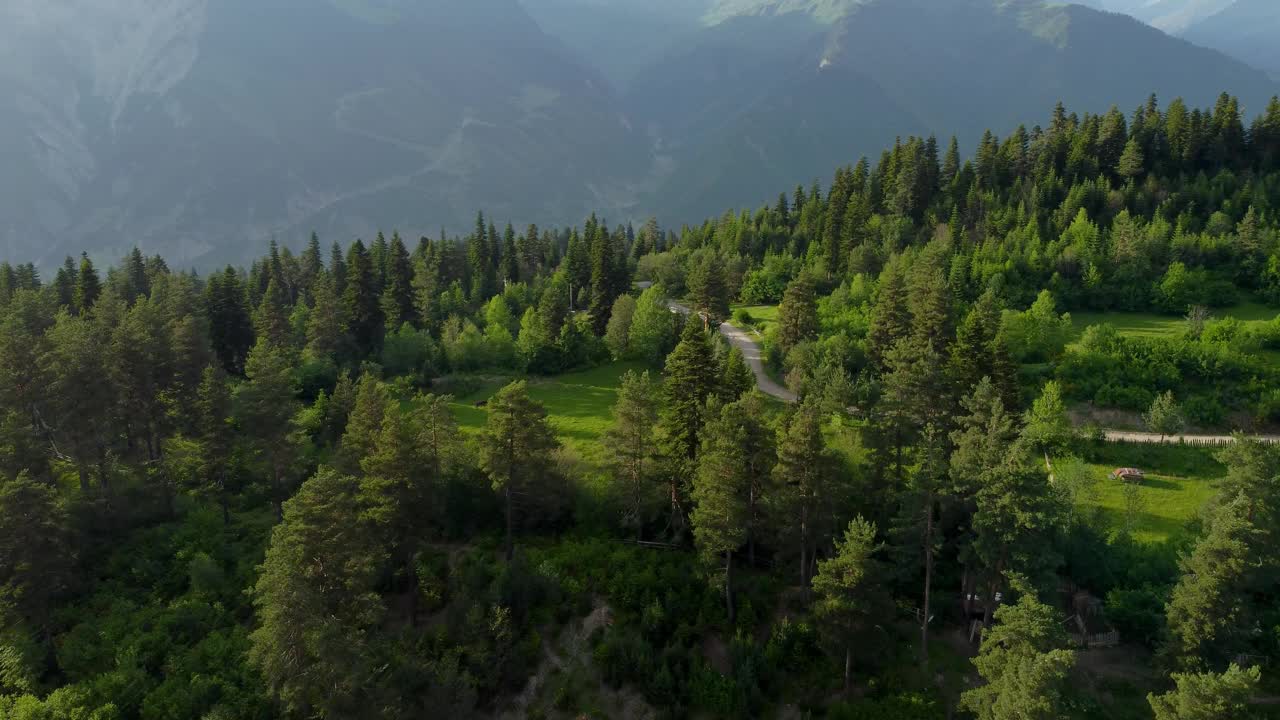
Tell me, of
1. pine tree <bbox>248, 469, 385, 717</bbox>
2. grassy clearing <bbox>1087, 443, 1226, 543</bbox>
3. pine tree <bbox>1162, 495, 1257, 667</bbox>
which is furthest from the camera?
grassy clearing <bbox>1087, 443, 1226, 543</bbox>

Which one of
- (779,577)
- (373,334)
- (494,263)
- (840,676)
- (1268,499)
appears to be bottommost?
(840,676)

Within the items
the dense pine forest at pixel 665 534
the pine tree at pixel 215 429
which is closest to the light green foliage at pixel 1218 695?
the dense pine forest at pixel 665 534

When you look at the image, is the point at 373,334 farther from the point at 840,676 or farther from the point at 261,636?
the point at 840,676

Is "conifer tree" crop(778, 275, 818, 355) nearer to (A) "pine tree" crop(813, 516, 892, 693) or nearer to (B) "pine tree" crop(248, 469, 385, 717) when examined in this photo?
(A) "pine tree" crop(813, 516, 892, 693)

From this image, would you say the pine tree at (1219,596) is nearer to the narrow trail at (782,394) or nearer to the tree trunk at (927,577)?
the narrow trail at (782,394)

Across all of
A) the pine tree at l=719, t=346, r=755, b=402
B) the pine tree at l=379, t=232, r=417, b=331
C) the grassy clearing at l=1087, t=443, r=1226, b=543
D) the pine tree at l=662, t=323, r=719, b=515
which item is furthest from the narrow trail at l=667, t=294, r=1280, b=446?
the pine tree at l=379, t=232, r=417, b=331

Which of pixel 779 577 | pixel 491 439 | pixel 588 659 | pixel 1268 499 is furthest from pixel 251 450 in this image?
pixel 1268 499
